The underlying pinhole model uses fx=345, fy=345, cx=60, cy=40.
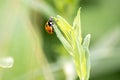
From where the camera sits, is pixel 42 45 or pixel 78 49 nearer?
pixel 78 49

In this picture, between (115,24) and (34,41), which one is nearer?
(34,41)

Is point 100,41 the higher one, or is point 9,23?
point 9,23

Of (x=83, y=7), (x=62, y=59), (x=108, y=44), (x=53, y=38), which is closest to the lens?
(x=62, y=59)

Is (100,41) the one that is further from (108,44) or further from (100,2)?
(100,2)

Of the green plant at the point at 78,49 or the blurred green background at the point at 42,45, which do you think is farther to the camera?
the blurred green background at the point at 42,45

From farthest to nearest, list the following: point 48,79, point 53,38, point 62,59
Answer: point 53,38 < point 62,59 < point 48,79

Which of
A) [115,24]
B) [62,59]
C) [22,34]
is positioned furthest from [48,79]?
[115,24]

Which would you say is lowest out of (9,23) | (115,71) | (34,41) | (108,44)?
(115,71)

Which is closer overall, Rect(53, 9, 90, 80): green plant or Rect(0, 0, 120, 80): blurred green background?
Rect(53, 9, 90, 80): green plant
